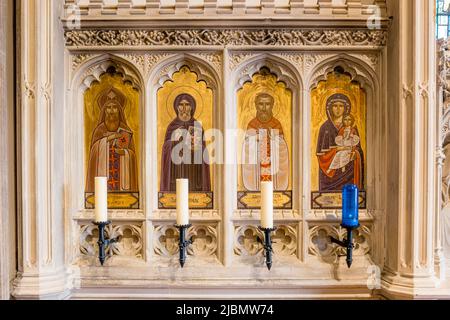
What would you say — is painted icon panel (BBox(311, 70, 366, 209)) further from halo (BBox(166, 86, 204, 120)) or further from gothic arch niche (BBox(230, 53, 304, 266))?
halo (BBox(166, 86, 204, 120))

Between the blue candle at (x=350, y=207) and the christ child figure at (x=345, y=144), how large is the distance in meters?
0.25

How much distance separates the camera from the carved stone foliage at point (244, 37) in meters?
2.62

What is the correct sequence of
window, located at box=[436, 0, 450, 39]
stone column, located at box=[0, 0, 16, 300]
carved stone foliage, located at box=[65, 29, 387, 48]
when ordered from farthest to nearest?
window, located at box=[436, 0, 450, 39] → carved stone foliage, located at box=[65, 29, 387, 48] → stone column, located at box=[0, 0, 16, 300]

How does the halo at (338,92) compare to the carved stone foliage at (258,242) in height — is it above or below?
above

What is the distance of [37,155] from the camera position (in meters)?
2.45

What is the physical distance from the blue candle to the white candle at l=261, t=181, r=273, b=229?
55cm

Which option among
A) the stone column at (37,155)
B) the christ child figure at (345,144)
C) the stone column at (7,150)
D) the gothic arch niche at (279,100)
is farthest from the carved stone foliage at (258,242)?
the stone column at (7,150)

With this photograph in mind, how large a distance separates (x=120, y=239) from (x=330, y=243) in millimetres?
→ 1660

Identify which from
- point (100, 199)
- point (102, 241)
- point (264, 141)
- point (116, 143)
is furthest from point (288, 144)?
point (102, 241)

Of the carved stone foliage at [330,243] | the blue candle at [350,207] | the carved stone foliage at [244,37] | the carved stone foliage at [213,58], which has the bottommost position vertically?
the carved stone foliage at [330,243]

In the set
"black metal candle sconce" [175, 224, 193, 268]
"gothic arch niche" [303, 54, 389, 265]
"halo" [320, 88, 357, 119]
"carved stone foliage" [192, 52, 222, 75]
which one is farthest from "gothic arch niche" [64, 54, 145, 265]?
"halo" [320, 88, 357, 119]

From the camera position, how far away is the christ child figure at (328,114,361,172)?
2.69m

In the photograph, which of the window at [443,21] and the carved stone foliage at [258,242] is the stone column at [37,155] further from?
the window at [443,21]
